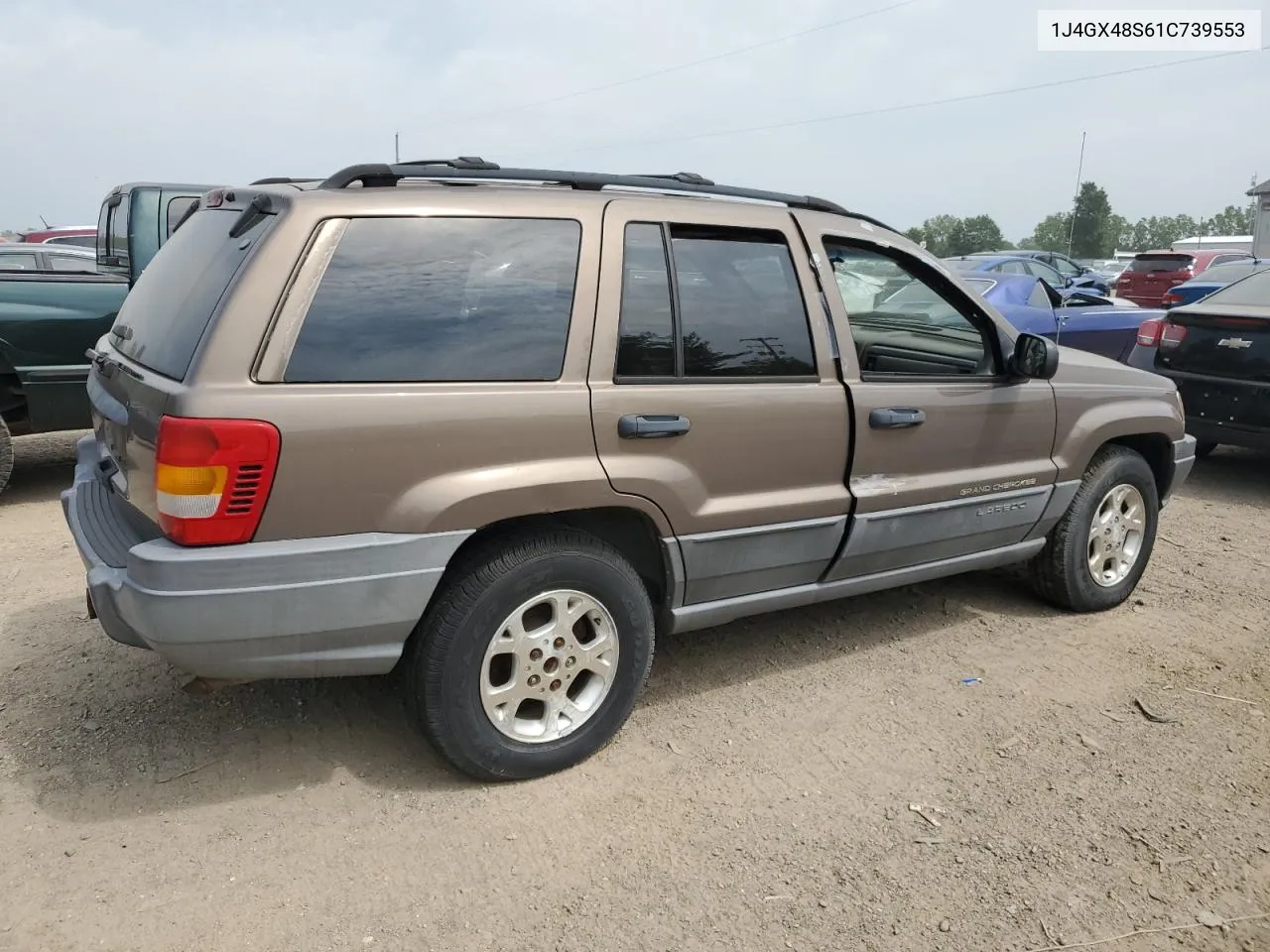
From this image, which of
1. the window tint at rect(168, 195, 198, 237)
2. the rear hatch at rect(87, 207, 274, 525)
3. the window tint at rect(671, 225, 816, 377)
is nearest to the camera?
the rear hatch at rect(87, 207, 274, 525)

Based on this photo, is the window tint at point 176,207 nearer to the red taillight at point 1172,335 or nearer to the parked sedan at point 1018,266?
the red taillight at point 1172,335

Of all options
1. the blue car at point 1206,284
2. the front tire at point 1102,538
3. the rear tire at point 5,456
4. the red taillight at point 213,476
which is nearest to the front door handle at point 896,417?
the front tire at point 1102,538

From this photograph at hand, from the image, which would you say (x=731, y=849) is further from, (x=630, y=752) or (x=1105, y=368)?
(x=1105, y=368)

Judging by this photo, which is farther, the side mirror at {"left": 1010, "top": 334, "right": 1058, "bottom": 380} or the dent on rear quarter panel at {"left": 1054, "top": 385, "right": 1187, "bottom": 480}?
the dent on rear quarter panel at {"left": 1054, "top": 385, "right": 1187, "bottom": 480}

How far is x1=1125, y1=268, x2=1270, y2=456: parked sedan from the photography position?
6.49 metres

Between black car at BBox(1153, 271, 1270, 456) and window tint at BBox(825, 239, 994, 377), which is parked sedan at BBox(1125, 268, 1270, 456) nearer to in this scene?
black car at BBox(1153, 271, 1270, 456)

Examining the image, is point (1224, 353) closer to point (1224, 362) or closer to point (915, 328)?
point (1224, 362)

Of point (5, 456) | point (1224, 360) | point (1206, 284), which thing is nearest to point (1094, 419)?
point (1224, 360)

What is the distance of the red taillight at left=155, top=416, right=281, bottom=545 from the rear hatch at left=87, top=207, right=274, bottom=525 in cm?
12

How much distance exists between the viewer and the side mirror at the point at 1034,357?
3.78m

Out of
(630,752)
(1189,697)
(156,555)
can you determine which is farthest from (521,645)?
(1189,697)

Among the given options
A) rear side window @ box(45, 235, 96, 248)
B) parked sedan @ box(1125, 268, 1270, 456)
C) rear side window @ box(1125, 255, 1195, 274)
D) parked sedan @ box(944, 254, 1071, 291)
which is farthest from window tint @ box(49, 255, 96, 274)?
rear side window @ box(1125, 255, 1195, 274)

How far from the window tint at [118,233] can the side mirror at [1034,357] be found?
6.29 meters

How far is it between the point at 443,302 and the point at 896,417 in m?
1.74
